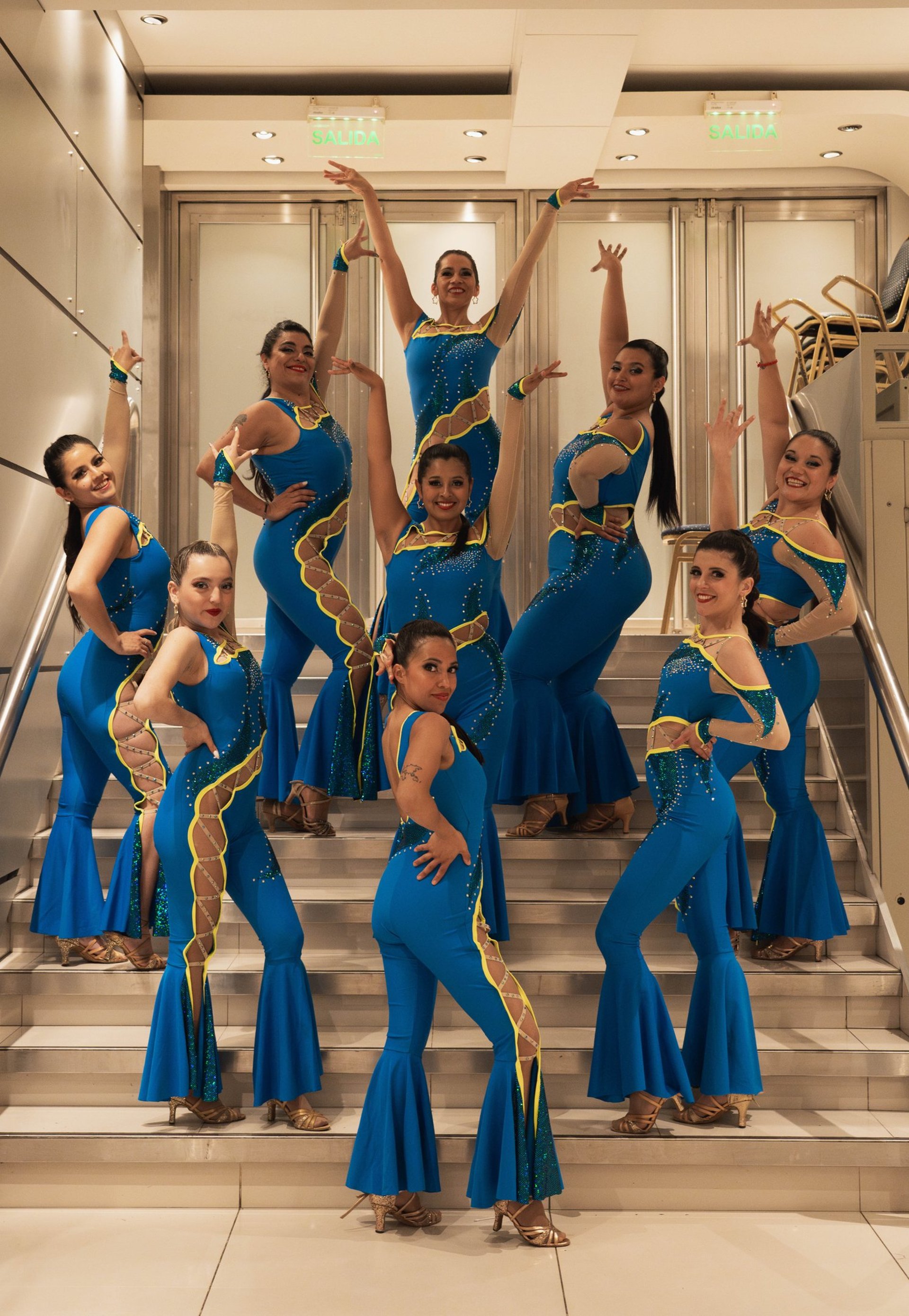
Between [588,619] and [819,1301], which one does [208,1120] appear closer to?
[819,1301]

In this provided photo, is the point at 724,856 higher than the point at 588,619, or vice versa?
the point at 588,619

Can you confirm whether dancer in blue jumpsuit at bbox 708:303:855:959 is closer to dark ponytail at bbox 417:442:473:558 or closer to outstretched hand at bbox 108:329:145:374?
dark ponytail at bbox 417:442:473:558

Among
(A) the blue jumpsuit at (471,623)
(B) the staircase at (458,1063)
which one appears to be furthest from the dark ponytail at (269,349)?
(B) the staircase at (458,1063)

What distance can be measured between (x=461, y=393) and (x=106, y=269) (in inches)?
78.8

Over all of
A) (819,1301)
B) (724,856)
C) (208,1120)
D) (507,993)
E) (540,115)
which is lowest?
(819,1301)

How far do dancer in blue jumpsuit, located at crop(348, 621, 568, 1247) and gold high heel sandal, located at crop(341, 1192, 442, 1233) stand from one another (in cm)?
1

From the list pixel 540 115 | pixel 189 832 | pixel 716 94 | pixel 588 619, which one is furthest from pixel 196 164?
pixel 189 832

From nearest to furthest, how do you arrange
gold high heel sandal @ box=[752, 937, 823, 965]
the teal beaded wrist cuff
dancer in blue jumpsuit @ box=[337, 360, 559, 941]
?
the teal beaded wrist cuff
dancer in blue jumpsuit @ box=[337, 360, 559, 941]
gold high heel sandal @ box=[752, 937, 823, 965]

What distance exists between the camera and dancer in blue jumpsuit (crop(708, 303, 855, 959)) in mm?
4199

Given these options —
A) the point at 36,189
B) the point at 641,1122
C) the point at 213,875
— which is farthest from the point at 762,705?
the point at 36,189

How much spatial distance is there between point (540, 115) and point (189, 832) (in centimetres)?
467

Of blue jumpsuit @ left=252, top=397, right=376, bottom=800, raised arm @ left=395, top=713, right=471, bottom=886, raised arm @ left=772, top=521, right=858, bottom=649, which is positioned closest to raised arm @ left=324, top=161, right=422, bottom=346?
blue jumpsuit @ left=252, top=397, right=376, bottom=800

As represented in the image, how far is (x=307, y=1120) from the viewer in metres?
3.55

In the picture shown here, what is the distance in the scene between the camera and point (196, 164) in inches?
300
